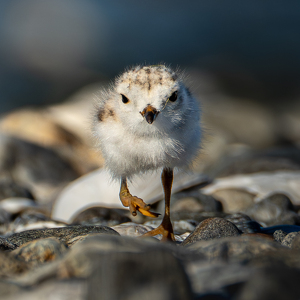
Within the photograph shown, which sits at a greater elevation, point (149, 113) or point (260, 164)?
point (260, 164)

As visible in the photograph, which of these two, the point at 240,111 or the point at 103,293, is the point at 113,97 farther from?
the point at 240,111

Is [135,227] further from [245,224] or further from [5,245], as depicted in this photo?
[5,245]

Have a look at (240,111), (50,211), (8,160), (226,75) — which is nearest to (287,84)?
(226,75)

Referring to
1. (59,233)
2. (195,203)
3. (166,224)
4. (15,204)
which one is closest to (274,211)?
(195,203)

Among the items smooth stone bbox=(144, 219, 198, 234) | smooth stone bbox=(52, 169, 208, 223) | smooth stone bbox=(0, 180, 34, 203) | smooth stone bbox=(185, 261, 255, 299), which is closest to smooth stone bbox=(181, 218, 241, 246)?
smooth stone bbox=(144, 219, 198, 234)

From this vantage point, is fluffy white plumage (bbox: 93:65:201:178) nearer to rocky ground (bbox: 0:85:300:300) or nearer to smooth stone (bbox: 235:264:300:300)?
rocky ground (bbox: 0:85:300:300)

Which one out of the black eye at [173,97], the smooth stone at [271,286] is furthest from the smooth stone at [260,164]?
the smooth stone at [271,286]
